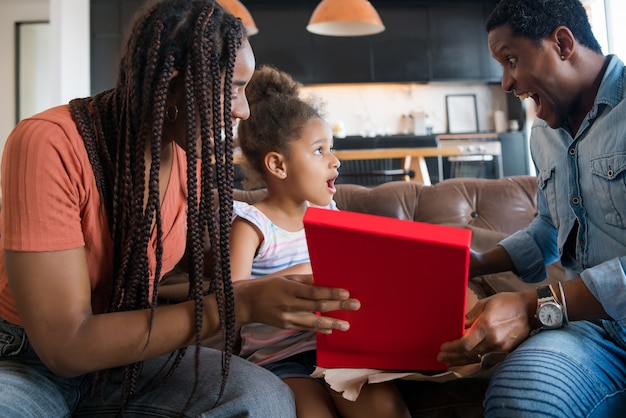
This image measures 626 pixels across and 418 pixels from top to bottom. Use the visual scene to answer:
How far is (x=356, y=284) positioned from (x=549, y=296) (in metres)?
0.38

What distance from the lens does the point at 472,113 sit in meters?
7.30

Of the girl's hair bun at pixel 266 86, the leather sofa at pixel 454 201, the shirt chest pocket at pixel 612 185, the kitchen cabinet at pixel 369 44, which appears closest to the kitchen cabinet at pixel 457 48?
the kitchen cabinet at pixel 369 44

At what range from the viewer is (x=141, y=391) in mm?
1011

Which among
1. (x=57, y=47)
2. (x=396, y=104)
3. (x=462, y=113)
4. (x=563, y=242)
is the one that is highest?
(x=57, y=47)

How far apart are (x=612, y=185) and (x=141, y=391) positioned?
94 centimetres

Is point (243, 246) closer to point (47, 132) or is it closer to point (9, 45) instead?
point (47, 132)

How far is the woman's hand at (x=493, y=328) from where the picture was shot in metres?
0.97

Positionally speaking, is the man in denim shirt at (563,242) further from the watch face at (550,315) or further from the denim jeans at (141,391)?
the denim jeans at (141,391)

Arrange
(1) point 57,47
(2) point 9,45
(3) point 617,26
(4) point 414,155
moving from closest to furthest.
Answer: (4) point 414,155, (3) point 617,26, (1) point 57,47, (2) point 9,45

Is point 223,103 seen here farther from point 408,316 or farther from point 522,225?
point 522,225

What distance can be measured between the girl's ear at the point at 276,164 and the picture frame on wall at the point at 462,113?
609 cm

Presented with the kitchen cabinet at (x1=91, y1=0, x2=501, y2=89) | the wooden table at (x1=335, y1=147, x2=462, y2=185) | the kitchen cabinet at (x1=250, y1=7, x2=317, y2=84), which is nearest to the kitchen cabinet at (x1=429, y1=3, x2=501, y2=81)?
the kitchen cabinet at (x1=91, y1=0, x2=501, y2=89)

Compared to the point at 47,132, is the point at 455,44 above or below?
above

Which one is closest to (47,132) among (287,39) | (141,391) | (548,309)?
(141,391)
